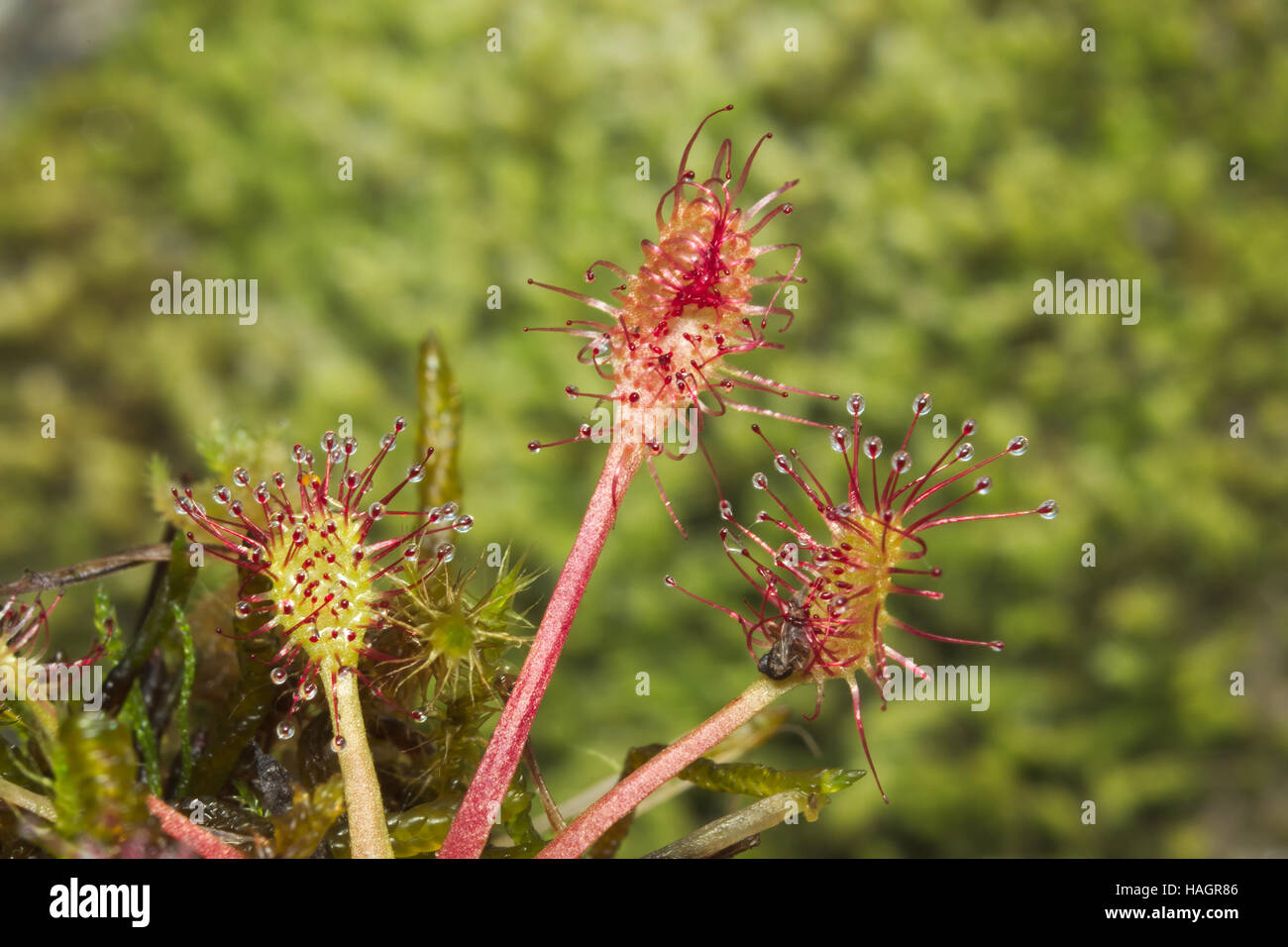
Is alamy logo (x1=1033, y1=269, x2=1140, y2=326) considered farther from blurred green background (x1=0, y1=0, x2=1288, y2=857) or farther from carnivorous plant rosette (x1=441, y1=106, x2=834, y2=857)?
carnivorous plant rosette (x1=441, y1=106, x2=834, y2=857)

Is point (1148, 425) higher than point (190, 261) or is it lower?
lower

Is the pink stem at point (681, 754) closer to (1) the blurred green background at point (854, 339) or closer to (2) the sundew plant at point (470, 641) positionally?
(2) the sundew plant at point (470, 641)

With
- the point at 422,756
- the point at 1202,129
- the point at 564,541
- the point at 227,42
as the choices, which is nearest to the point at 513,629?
the point at 422,756

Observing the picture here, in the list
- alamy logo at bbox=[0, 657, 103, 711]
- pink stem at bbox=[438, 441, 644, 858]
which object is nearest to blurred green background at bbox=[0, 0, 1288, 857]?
alamy logo at bbox=[0, 657, 103, 711]

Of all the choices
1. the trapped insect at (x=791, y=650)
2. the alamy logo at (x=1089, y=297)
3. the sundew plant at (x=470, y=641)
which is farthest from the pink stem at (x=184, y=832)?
the alamy logo at (x=1089, y=297)

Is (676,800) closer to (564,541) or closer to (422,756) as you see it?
(564,541)
